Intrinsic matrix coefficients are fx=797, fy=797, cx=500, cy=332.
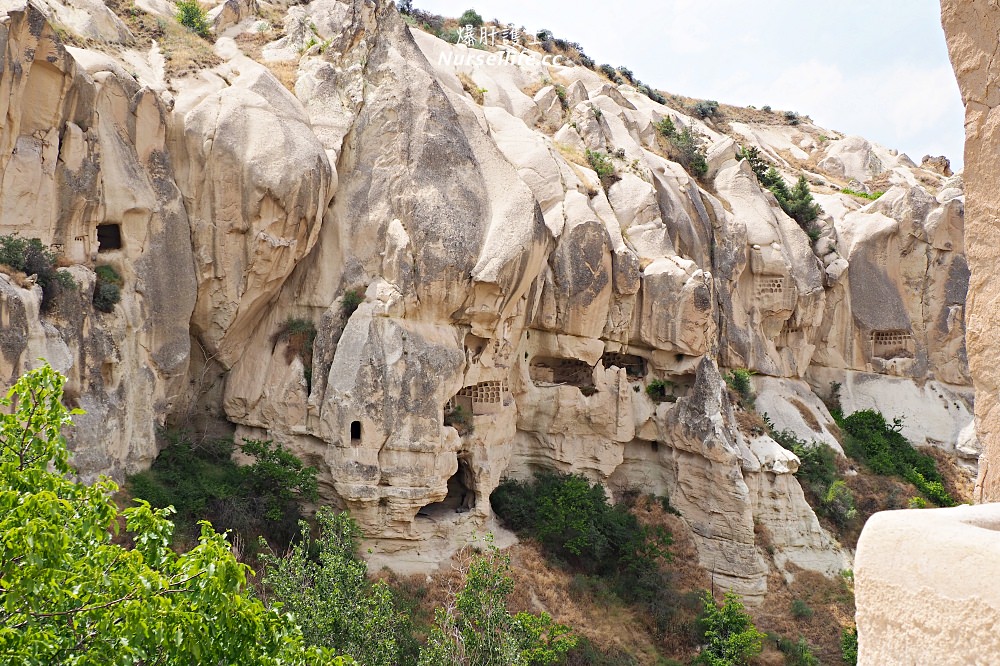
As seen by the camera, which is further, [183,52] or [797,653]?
Result: [183,52]

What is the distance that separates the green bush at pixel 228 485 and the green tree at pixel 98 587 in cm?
911

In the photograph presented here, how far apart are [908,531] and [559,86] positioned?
27408mm

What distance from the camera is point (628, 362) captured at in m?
22.2

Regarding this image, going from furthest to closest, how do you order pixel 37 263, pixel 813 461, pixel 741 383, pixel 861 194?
pixel 861 194, pixel 741 383, pixel 813 461, pixel 37 263

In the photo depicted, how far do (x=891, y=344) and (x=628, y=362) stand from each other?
11373 mm

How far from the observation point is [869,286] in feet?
89.8

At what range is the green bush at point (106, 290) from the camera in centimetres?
1420

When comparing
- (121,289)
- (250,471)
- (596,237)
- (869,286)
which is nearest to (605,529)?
(596,237)

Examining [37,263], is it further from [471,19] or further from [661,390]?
[471,19]

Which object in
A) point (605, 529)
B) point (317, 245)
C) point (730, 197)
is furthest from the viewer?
point (730, 197)

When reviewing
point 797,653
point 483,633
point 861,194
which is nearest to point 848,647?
point 797,653

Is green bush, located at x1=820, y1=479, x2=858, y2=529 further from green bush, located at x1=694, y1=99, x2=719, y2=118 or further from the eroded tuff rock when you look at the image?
green bush, located at x1=694, y1=99, x2=719, y2=118

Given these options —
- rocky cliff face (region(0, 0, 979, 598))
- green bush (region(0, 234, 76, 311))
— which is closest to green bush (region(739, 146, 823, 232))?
rocky cliff face (region(0, 0, 979, 598))

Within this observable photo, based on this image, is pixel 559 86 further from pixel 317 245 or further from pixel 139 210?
pixel 139 210
